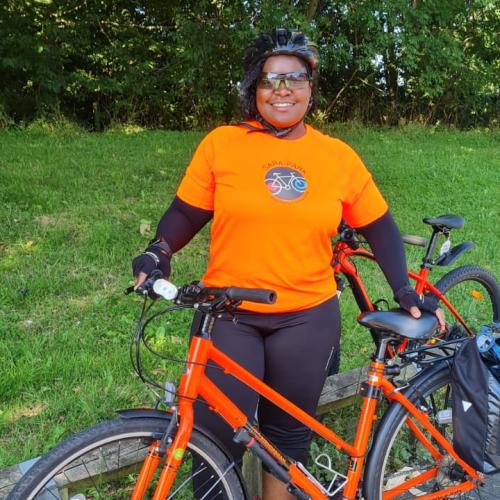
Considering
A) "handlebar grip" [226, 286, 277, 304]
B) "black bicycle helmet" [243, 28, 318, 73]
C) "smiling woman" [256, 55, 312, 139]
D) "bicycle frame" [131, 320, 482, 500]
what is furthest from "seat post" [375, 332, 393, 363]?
"black bicycle helmet" [243, 28, 318, 73]

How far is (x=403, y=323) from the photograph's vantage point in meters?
2.10

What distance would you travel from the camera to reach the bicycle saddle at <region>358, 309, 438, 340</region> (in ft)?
6.86

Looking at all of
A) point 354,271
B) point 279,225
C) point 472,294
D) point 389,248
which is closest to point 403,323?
point 389,248

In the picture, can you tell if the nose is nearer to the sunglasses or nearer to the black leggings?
the sunglasses

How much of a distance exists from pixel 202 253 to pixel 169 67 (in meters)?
7.89

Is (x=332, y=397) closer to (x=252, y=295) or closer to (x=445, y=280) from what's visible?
(x=252, y=295)

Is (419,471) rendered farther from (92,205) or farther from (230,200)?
(92,205)

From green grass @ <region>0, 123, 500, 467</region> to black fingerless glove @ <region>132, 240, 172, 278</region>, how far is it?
1.38m

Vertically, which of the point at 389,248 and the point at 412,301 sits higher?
the point at 389,248

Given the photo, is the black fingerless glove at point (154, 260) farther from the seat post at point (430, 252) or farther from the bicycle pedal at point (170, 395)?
the seat post at point (430, 252)

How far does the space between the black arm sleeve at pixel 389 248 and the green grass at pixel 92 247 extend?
1574 millimetres

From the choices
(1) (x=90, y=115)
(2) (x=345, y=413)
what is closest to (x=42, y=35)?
(1) (x=90, y=115)

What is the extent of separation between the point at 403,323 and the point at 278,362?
478 millimetres

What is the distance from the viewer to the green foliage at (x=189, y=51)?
1053cm
